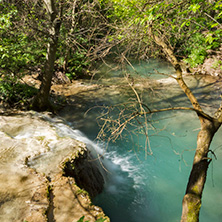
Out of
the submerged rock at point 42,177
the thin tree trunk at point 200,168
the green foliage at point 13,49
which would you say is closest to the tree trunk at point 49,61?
the green foliage at point 13,49

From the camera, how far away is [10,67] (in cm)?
733

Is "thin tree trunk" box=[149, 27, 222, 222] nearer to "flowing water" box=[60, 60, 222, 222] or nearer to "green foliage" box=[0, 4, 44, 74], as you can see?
"flowing water" box=[60, 60, 222, 222]

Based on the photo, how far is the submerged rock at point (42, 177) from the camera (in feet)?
9.71

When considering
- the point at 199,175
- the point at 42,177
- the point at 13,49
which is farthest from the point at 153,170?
the point at 13,49

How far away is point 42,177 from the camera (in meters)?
3.58

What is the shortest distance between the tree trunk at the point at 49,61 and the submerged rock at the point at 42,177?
2.33 meters

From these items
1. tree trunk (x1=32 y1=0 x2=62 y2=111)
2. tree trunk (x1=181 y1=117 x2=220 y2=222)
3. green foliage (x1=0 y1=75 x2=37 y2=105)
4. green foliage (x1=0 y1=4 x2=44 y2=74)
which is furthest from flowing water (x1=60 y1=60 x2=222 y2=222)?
green foliage (x1=0 y1=4 x2=44 y2=74)

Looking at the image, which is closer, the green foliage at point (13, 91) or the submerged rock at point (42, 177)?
the submerged rock at point (42, 177)

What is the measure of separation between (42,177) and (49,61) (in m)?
4.85

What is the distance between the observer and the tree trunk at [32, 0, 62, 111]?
650cm

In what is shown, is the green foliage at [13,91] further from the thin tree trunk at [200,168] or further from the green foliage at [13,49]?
→ the thin tree trunk at [200,168]

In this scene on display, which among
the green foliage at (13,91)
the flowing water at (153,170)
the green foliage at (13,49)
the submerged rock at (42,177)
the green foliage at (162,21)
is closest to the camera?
the submerged rock at (42,177)

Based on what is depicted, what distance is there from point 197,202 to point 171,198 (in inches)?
96.2

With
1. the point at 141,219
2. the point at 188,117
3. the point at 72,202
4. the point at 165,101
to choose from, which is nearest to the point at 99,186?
the point at 141,219
